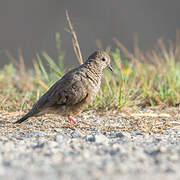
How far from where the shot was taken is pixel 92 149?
292 cm

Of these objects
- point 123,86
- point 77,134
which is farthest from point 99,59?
point 77,134

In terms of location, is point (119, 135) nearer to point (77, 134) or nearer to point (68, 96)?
point (77, 134)

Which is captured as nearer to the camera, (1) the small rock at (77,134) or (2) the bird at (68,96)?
(1) the small rock at (77,134)

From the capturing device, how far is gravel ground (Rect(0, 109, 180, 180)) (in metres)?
2.30

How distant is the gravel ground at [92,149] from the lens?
2.30 metres

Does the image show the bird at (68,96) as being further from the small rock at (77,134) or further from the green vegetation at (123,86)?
the green vegetation at (123,86)

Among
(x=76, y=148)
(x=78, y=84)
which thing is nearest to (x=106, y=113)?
(x=78, y=84)

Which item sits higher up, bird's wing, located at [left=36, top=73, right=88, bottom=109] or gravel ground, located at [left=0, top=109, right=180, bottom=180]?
bird's wing, located at [left=36, top=73, right=88, bottom=109]

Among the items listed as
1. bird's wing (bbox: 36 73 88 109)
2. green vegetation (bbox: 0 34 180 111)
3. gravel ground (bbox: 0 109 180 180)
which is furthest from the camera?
green vegetation (bbox: 0 34 180 111)

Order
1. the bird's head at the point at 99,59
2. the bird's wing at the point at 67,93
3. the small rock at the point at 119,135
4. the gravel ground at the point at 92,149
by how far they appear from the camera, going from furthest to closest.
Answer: the bird's head at the point at 99,59 → the bird's wing at the point at 67,93 → the small rock at the point at 119,135 → the gravel ground at the point at 92,149

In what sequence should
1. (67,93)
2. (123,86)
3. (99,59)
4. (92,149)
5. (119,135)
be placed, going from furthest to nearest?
(123,86)
(99,59)
(67,93)
(119,135)
(92,149)

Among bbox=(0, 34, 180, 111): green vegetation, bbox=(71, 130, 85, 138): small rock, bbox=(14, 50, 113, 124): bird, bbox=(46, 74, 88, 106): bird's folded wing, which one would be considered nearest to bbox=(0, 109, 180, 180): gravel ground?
bbox=(71, 130, 85, 138): small rock

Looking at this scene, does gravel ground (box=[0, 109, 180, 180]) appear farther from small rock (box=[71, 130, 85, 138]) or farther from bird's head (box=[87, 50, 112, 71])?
bird's head (box=[87, 50, 112, 71])

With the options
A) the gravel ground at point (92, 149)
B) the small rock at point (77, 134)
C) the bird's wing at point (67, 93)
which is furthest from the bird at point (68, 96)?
the small rock at point (77, 134)
